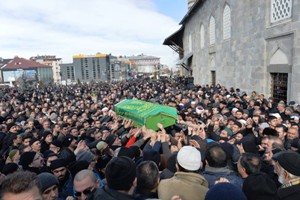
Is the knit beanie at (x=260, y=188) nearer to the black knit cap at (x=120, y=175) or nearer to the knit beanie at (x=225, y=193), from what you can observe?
the knit beanie at (x=225, y=193)

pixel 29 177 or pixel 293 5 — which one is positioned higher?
pixel 293 5

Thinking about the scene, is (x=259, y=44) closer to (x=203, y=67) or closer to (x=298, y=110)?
(x=298, y=110)

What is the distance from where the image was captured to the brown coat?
2.19 meters

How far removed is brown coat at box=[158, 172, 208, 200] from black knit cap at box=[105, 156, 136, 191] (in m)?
0.33

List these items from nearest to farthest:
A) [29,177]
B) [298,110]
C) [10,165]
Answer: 1. [29,177]
2. [10,165]
3. [298,110]

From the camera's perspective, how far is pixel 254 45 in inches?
477

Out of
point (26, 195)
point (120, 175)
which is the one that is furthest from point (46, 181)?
point (26, 195)

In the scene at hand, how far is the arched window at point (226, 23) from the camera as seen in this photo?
15.7 m

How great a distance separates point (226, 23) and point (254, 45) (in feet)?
15.5

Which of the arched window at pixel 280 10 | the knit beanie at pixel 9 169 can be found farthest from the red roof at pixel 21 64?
the knit beanie at pixel 9 169

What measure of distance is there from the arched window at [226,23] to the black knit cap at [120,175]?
1536 cm

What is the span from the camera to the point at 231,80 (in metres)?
15.6

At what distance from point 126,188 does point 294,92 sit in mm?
8933

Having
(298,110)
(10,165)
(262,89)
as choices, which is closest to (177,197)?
(10,165)
